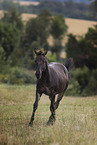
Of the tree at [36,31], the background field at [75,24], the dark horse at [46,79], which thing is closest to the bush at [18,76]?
the dark horse at [46,79]

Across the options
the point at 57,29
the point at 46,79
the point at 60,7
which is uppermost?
the point at 46,79

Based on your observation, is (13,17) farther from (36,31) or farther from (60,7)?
(60,7)

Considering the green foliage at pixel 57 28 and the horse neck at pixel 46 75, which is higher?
the horse neck at pixel 46 75

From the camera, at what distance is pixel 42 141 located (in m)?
6.60

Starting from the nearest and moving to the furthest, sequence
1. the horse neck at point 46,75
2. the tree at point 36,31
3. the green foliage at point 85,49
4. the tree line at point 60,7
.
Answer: the horse neck at point 46,75
the green foliage at point 85,49
the tree at point 36,31
the tree line at point 60,7

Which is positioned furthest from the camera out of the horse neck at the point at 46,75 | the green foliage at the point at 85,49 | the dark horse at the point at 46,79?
the green foliage at the point at 85,49

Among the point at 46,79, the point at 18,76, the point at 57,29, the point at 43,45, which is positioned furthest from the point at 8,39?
the point at 46,79

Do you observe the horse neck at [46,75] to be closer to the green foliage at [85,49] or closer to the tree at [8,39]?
the green foliage at [85,49]

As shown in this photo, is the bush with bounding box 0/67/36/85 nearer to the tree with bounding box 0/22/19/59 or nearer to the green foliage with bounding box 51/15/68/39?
the tree with bounding box 0/22/19/59

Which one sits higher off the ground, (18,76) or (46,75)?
(46,75)

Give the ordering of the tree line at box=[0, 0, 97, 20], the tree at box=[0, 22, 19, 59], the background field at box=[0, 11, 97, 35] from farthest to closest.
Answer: the tree line at box=[0, 0, 97, 20], the background field at box=[0, 11, 97, 35], the tree at box=[0, 22, 19, 59]

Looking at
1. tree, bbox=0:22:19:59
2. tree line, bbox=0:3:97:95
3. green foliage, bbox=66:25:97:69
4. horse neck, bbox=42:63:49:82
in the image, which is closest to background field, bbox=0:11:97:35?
tree line, bbox=0:3:97:95

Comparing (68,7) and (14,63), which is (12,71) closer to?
(14,63)

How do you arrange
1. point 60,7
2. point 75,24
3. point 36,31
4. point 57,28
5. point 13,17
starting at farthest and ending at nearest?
point 60,7
point 75,24
point 57,28
point 13,17
point 36,31
